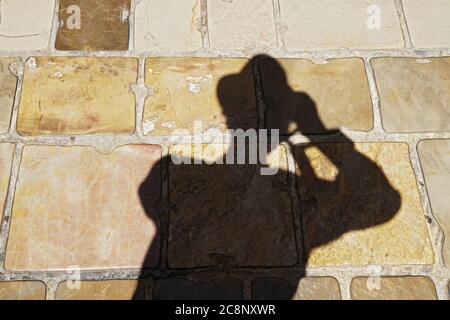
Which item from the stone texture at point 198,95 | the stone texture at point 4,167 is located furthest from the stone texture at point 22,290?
the stone texture at point 198,95

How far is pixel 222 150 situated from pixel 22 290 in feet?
2.96

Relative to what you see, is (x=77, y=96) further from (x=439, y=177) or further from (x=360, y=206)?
(x=439, y=177)

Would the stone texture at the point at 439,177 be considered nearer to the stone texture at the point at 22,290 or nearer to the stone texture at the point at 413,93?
the stone texture at the point at 413,93

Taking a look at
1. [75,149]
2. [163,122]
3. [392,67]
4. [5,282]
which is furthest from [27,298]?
[392,67]

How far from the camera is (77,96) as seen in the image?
167 centimetres

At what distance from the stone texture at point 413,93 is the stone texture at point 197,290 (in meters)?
0.95

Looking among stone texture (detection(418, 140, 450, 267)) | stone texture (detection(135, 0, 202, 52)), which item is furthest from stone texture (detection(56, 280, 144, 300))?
stone texture (detection(418, 140, 450, 267))

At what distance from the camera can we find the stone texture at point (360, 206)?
4.78ft

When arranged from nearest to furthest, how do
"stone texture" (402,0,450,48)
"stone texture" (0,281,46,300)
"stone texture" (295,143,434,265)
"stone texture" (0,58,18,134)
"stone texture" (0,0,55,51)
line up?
1. "stone texture" (0,281,46,300)
2. "stone texture" (295,143,434,265)
3. "stone texture" (0,58,18,134)
4. "stone texture" (0,0,55,51)
5. "stone texture" (402,0,450,48)

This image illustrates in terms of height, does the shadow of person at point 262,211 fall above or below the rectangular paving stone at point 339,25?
below

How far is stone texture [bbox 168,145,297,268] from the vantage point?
1431 mm

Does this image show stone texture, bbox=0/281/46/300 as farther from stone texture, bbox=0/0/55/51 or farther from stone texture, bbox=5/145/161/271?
stone texture, bbox=0/0/55/51

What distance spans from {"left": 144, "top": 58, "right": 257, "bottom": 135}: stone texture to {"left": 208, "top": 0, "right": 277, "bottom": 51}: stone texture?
113mm
